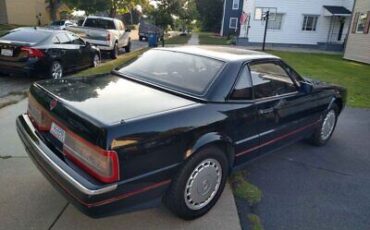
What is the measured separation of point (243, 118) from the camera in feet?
10.3

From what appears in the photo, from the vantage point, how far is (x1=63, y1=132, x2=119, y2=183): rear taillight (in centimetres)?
217

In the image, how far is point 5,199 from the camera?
300 cm

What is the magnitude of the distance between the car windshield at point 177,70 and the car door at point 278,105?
0.54 m

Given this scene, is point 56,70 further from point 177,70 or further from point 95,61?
point 177,70

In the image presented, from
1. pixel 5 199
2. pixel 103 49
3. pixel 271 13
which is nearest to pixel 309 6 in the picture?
pixel 271 13

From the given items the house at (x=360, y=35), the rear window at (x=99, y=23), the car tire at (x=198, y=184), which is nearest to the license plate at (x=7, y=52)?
the car tire at (x=198, y=184)

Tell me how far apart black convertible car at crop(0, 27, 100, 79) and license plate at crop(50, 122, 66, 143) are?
5.27 meters

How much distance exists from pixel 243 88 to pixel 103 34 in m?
10.3

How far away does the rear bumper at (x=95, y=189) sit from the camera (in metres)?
2.18

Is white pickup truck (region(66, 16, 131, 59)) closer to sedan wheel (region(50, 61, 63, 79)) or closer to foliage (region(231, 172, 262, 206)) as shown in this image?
sedan wheel (region(50, 61, 63, 79))

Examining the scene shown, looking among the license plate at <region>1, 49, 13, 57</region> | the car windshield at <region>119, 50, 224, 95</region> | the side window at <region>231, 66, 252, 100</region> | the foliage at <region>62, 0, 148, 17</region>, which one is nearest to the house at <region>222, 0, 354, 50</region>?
the foliage at <region>62, 0, 148, 17</region>

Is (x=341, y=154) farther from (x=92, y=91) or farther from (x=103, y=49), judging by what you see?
(x=103, y=49)

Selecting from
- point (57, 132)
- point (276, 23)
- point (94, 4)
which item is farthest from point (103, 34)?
point (276, 23)

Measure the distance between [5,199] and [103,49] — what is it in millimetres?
10155
